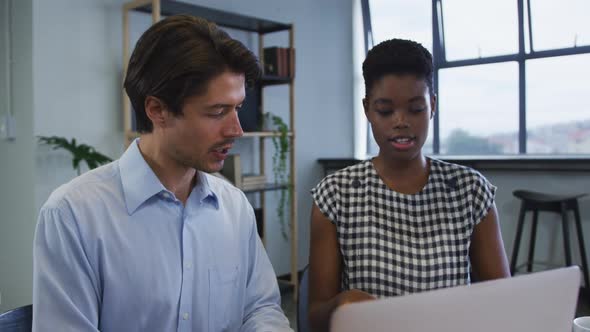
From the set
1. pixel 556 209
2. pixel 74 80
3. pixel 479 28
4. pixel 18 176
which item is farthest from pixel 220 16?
pixel 556 209

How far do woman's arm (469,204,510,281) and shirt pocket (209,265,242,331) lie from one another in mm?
549

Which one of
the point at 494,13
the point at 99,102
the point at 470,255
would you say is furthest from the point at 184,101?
the point at 494,13

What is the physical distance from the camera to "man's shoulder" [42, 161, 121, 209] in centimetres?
101

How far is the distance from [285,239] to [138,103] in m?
3.27

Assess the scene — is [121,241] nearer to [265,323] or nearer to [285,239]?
[265,323]

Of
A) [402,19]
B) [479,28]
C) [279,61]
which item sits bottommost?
[279,61]

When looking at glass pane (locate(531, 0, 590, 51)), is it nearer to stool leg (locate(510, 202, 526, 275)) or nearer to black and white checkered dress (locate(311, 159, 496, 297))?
stool leg (locate(510, 202, 526, 275))

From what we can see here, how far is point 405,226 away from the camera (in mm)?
1237

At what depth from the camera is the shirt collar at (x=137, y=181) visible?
3.50ft

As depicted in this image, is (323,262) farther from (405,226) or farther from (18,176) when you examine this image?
(18,176)

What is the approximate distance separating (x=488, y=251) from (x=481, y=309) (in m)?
0.70

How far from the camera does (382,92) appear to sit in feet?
3.88

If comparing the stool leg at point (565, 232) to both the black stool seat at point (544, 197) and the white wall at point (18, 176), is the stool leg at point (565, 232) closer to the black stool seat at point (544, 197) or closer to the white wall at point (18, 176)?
the black stool seat at point (544, 197)

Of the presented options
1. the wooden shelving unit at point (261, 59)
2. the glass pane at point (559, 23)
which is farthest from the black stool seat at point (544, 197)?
the wooden shelving unit at point (261, 59)
